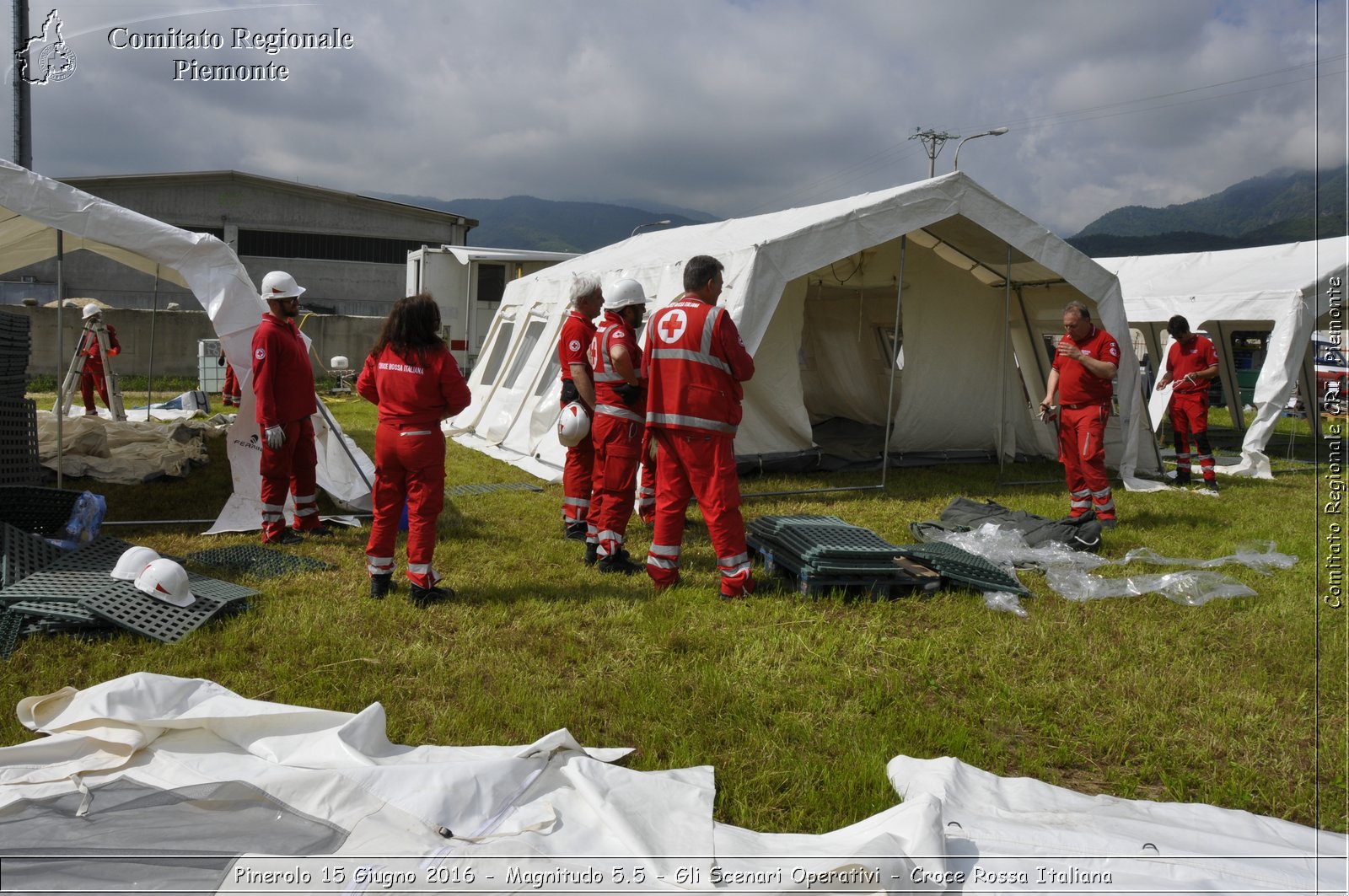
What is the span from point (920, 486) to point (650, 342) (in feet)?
16.8

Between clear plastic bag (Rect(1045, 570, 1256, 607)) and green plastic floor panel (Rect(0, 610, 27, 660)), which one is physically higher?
green plastic floor panel (Rect(0, 610, 27, 660))

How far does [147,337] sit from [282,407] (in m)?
16.8

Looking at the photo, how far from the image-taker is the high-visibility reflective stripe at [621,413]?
19.0 ft

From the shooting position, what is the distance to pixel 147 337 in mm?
20125

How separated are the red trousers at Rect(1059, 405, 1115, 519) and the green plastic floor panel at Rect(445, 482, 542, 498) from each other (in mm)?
4855

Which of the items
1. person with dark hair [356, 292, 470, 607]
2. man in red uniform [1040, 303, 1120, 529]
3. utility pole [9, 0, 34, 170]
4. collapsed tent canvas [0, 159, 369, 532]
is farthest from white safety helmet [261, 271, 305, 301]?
utility pole [9, 0, 34, 170]

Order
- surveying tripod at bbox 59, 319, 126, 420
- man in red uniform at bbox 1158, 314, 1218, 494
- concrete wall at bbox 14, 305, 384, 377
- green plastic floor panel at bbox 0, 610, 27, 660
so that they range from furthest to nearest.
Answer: concrete wall at bbox 14, 305, 384, 377
surveying tripod at bbox 59, 319, 126, 420
man in red uniform at bbox 1158, 314, 1218, 494
green plastic floor panel at bbox 0, 610, 27, 660

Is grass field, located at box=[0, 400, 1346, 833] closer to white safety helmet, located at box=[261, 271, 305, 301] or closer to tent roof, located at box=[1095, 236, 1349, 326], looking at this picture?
white safety helmet, located at box=[261, 271, 305, 301]

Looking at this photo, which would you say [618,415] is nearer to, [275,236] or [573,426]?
[573,426]

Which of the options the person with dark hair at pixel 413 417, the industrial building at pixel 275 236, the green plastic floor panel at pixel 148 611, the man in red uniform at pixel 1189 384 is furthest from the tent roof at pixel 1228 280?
the industrial building at pixel 275 236

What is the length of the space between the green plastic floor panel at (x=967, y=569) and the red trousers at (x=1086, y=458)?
1869mm

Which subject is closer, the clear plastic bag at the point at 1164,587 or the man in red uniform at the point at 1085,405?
the clear plastic bag at the point at 1164,587

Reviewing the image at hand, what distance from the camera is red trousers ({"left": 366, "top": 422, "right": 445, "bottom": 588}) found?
4773 mm

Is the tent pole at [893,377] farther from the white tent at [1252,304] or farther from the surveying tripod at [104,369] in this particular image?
the surveying tripod at [104,369]
